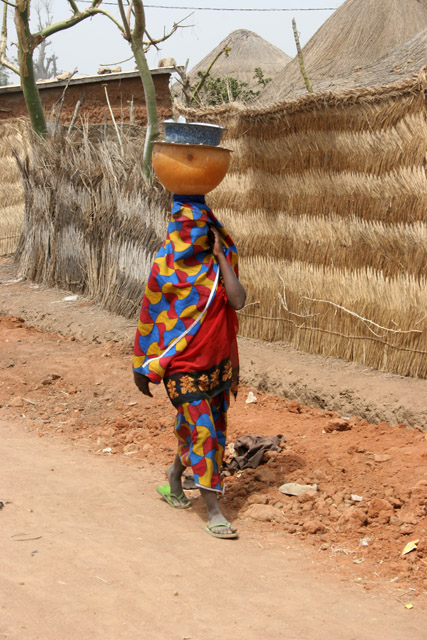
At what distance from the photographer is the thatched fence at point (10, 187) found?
1164cm

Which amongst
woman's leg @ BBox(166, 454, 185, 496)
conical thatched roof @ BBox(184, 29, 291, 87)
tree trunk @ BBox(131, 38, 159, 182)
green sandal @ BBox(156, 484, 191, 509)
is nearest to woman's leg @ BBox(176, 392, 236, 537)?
woman's leg @ BBox(166, 454, 185, 496)

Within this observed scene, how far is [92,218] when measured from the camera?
8797 mm

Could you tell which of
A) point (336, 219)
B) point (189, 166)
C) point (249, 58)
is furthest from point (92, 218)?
point (249, 58)

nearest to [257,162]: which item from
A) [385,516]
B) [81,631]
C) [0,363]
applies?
[0,363]

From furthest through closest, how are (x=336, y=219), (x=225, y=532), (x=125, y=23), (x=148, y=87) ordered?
(x=148, y=87) → (x=125, y=23) → (x=336, y=219) → (x=225, y=532)

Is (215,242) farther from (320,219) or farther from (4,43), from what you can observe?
(4,43)

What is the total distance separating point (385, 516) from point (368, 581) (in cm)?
59

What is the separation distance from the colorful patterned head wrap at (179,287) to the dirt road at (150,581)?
0.78m

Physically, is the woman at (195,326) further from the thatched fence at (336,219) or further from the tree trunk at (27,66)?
the tree trunk at (27,66)

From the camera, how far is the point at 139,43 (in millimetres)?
9328

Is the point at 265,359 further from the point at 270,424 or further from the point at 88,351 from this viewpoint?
the point at 88,351

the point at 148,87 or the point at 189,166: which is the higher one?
the point at 148,87

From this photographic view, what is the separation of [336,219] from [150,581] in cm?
378

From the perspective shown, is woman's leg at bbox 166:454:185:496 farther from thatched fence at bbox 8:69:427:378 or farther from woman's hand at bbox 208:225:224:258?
thatched fence at bbox 8:69:427:378
